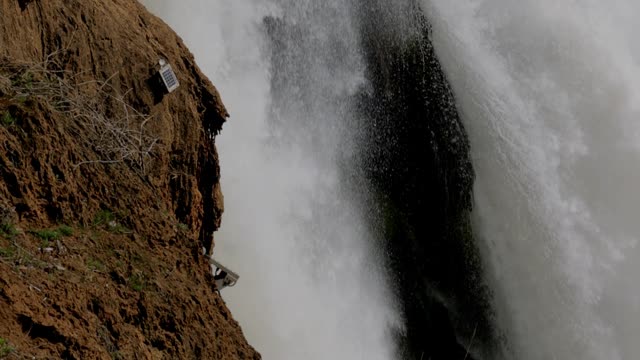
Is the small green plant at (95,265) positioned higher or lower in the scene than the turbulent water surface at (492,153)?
lower

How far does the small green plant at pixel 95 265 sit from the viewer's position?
4.14m

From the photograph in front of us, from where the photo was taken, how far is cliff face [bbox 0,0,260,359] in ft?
12.5

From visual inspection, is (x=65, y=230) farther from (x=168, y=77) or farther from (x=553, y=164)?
(x=553, y=164)

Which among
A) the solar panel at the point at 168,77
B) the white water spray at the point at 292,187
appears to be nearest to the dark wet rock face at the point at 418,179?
the white water spray at the point at 292,187

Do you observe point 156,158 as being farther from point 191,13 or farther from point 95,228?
point 191,13

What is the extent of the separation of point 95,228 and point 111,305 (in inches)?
22.7

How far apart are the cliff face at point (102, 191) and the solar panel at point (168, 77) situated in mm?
77

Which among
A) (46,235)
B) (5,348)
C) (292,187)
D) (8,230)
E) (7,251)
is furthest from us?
(292,187)

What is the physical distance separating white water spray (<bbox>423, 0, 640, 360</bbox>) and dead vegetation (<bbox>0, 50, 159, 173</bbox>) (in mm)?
5864

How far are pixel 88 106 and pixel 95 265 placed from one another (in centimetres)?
127

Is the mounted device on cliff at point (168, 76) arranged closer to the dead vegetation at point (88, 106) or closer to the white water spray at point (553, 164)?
the dead vegetation at point (88, 106)

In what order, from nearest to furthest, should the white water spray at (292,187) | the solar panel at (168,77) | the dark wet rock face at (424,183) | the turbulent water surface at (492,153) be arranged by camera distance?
the solar panel at (168,77), the white water spray at (292,187), the turbulent water surface at (492,153), the dark wet rock face at (424,183)

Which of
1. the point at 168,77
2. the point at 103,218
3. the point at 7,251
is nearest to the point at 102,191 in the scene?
the point at 103,218

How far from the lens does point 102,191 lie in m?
4.64
